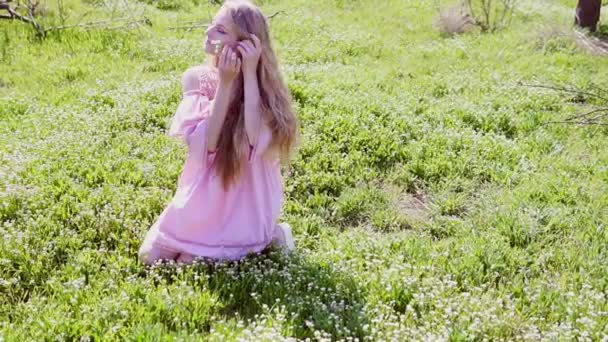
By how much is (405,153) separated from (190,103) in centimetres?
333

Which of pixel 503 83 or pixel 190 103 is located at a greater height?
pixel 190 103

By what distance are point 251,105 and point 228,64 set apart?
0.39 m

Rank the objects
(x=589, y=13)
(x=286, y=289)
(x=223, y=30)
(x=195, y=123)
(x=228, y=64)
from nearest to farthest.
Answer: (x=286, y=289), (x=228, y=64), (x=223, y=30), (x=195, y=123), (x=589, y=13)

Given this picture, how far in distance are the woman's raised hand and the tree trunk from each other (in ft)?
36.4

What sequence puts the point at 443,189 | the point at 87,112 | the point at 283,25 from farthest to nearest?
1. the point at 283,25
2. the point at 87,112
3. the point at 443,189

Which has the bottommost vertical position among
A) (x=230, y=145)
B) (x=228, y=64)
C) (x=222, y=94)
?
(x=230, y=145)

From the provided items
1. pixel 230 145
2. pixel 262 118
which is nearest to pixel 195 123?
pixel 230 145

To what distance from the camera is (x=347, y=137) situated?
820cm

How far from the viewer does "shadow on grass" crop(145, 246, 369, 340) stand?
15.4 feet

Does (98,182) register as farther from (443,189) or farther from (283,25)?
(283,25)

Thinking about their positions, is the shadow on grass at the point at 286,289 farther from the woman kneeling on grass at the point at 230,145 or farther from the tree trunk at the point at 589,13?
the tree trunk at the point at 589,13

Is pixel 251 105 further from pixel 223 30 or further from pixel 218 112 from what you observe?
pixel 223 30

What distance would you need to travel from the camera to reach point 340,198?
7.08m

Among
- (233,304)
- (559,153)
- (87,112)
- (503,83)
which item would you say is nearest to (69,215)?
(233,304)
